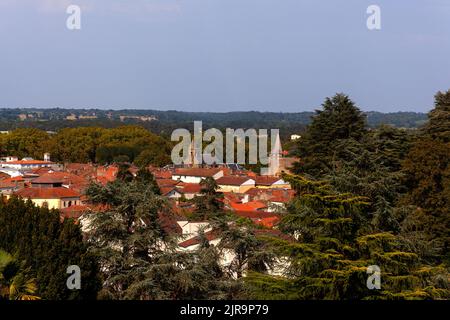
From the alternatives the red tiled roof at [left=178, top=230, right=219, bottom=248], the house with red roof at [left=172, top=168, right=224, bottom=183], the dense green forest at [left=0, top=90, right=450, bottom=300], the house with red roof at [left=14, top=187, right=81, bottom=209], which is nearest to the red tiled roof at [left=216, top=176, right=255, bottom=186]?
the house with red roof at [left=172, top=168, right=224, bottom=183]

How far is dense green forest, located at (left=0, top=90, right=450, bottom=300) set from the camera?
11.1 meters

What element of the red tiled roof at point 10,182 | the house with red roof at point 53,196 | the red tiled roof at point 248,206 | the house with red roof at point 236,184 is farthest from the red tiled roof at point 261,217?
the red tiled roof at point 10,182

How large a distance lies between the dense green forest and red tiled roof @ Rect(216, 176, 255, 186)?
31443 millimetres

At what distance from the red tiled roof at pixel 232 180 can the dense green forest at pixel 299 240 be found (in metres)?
31.4

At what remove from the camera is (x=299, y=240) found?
40.9 feet

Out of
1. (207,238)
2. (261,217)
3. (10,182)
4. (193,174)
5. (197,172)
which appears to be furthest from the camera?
(197,172)

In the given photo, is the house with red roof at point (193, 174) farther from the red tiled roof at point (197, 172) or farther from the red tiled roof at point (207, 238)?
the red tiled roof at point (207, 238)

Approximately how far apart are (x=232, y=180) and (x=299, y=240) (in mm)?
46500

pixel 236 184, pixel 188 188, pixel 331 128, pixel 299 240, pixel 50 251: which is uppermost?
pixel 331 128

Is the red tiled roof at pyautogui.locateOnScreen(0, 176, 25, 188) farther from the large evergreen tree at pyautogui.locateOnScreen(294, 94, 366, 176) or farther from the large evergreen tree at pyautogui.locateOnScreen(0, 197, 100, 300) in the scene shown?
the large evergreen tree at pyautogui.locateOnScreen(0, 197, 100, 300)

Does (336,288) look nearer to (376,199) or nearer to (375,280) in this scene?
(375,280)

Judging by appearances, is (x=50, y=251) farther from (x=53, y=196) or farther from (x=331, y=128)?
(x=53, y=196)

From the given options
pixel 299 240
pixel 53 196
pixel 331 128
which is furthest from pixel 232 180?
pixel 299 240
